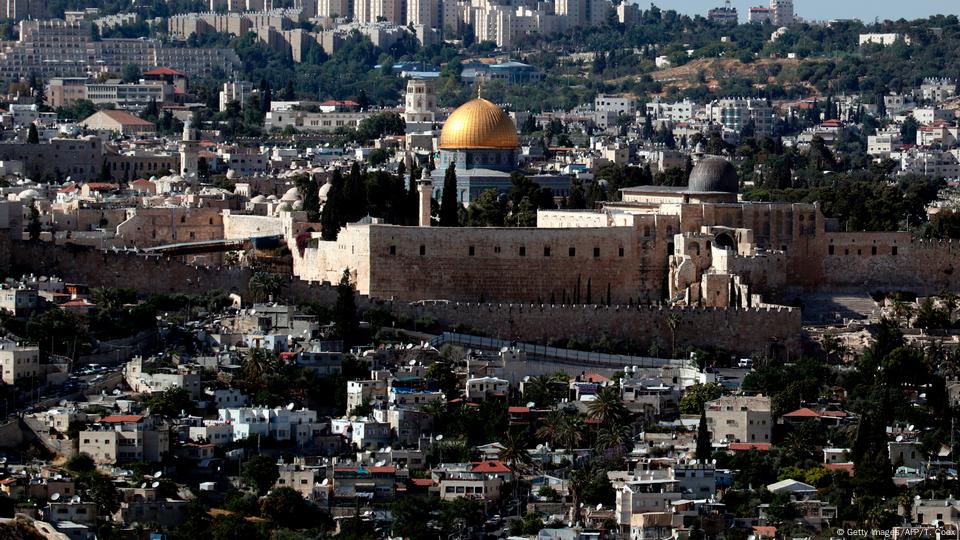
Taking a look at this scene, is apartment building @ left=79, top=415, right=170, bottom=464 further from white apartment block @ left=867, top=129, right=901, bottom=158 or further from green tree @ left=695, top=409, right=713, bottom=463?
white apartment block @ left=867, top=129, right=901, bottom=158

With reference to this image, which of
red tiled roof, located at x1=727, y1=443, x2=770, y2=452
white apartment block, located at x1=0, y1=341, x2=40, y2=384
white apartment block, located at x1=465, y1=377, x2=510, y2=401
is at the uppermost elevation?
white apartment block, located at x1=0, y1=341, x2=40, y2=384

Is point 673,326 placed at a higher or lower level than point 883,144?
higher

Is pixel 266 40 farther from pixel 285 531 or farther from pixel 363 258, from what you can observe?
pixel 285 531

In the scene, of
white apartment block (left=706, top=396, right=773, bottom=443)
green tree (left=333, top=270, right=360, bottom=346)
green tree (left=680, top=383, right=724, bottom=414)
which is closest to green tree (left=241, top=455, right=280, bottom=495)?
white apartment block (left=706, top=396, right=773, bottom=443)

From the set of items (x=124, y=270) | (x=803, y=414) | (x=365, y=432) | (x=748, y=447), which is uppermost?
(x=124, y=270)

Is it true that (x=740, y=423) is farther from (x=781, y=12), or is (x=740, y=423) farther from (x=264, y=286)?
(x=781, y=12)

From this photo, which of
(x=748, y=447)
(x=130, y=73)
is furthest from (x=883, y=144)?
(x=748, y=447)

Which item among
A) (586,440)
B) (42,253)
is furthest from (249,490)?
(42,253)
